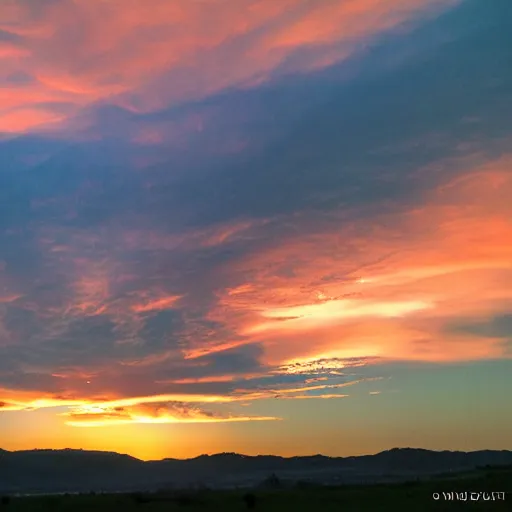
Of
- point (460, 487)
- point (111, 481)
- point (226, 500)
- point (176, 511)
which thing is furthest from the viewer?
point (111, 481)

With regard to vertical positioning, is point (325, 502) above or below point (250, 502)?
below

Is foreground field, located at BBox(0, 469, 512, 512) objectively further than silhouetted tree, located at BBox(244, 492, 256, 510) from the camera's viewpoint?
No

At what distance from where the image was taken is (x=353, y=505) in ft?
210

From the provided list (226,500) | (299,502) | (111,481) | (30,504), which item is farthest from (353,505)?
(111,481)

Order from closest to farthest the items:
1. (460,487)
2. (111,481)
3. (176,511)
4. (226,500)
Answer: (176,511)
(226,500)
(460,487)
(111,481)

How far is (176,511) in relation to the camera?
63656mm

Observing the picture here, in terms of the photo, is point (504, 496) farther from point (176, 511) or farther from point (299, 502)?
point (176, 511)

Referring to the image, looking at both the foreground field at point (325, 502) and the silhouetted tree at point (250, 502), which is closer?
the foreground field at point (325, 502)

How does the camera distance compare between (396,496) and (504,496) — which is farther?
(396,496)

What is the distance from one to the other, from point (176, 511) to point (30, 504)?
60.7ft

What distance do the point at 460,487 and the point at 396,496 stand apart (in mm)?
10417

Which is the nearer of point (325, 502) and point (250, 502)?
point (250, 502)

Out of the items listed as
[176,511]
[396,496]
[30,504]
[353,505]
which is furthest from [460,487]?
[30,504]

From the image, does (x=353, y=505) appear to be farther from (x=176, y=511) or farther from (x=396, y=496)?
(x=176, y=511)
